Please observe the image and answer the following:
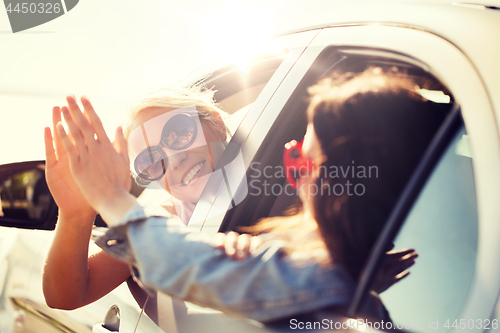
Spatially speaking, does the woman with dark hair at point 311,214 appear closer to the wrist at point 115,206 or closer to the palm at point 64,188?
the wrist at point 115,206

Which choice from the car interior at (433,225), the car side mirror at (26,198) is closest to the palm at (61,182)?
the car side mirror at (26,198)

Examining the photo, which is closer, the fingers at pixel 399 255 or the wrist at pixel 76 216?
the fingers at pixel 399 255

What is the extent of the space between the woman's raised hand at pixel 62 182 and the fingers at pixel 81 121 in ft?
0.48

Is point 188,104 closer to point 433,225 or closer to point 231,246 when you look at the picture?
point 231,246

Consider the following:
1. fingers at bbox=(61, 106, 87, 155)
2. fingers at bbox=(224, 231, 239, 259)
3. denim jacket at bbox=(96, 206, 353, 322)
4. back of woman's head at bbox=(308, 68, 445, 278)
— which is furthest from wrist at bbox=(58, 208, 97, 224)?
back of woman's head at bbox=(308, 68, 445, 278)

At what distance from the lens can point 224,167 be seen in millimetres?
1407

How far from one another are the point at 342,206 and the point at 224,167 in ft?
1.83

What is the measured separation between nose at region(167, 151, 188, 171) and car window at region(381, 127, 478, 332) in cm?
101

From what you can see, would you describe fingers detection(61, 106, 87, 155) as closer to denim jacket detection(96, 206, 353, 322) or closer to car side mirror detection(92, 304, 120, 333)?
denim jacket detection(96, 206, 353, 322)

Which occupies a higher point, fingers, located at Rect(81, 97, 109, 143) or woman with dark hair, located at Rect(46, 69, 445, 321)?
fingers, located at Rect(81, 97, 109, 143)

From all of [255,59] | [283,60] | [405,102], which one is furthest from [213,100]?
[405,102]

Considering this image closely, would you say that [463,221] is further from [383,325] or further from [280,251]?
[280,251]

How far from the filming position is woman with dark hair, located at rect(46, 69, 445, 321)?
0.84 metres

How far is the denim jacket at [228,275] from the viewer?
829mm
